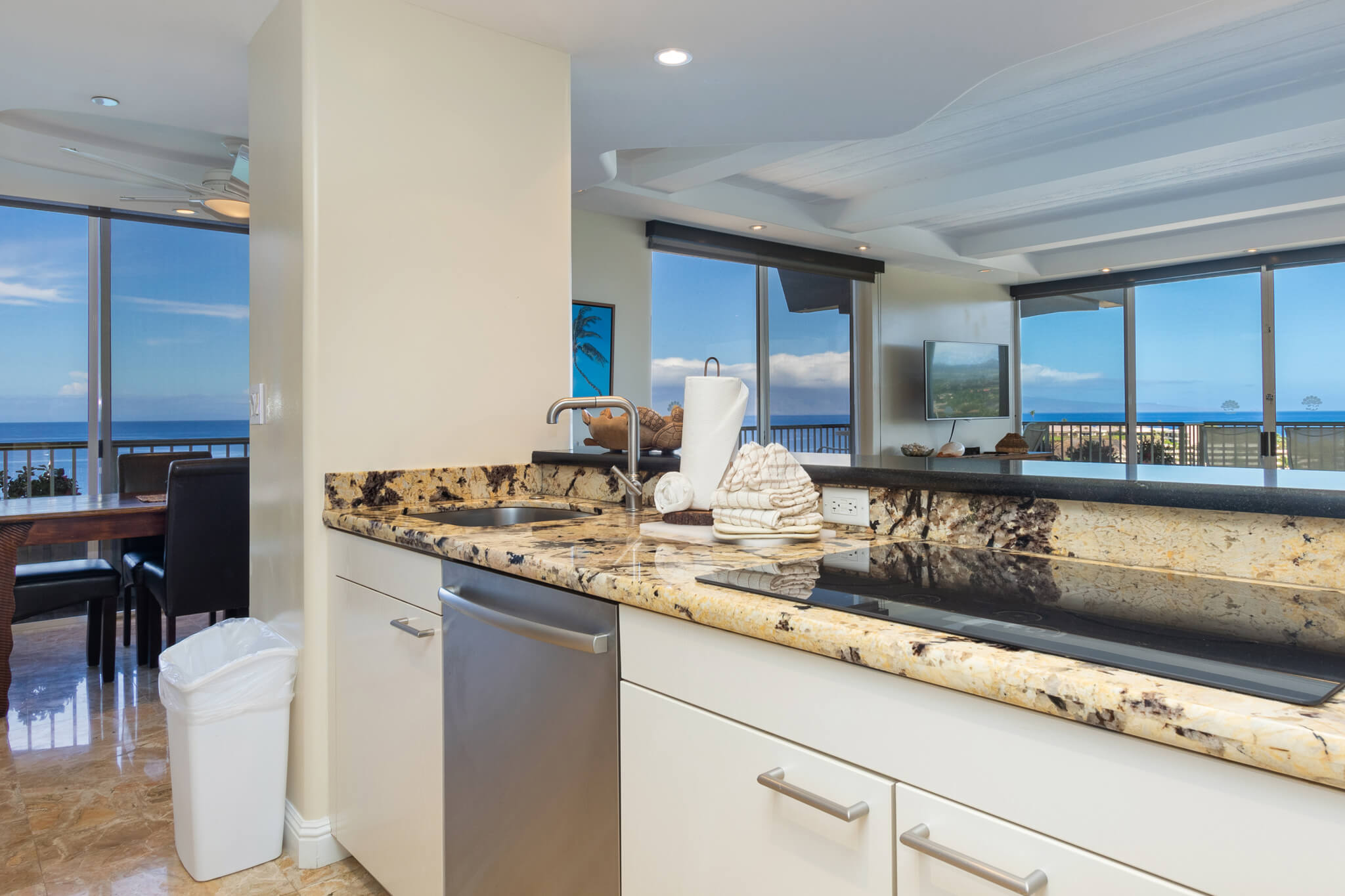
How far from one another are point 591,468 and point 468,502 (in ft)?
1.18

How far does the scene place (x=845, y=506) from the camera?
1.62m

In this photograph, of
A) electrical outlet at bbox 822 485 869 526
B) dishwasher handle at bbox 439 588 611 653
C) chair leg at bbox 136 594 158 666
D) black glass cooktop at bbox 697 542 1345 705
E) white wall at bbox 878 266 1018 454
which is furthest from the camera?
white wall at bbox 878 266 1018 454

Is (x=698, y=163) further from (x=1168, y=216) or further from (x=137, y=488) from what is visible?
(x=1168, y=216)

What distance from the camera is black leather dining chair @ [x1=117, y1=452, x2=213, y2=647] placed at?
3852mm

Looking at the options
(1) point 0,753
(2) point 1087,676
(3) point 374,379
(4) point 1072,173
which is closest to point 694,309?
(4) point 1072,173

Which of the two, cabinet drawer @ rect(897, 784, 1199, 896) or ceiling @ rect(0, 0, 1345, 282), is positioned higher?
ceiling @ rect(0, 0, 1345, 282)

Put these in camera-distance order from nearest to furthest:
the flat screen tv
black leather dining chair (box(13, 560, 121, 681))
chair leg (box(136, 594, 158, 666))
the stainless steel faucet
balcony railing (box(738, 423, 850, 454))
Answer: the stainless steel faucet
black leather dining chair (box(13, 560, 121, 681))
chair leg (box(136, 594, 158, 666))
balcony railing (box(738, 423, 850, 454))
the flat screen tv

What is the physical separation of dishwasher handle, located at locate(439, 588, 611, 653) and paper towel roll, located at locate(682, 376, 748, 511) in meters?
0.54

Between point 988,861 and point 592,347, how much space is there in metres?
4.52

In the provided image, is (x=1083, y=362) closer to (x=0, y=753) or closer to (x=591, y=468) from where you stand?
(x=591, y=468)

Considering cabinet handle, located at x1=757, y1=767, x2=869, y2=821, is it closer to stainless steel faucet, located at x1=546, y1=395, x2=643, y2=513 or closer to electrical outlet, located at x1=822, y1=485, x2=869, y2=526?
electrical outlet, located at x1=822, y1=485, x2=869, y2=526

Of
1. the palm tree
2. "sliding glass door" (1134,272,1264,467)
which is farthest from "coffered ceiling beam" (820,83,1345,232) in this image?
"sliding glass door" (1134,272,1264,467)

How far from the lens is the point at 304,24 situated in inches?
79.1

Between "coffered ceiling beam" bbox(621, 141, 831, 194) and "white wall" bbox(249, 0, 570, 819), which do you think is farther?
"coffered ceiling beam" bbox(621, 141, 831, 194)
